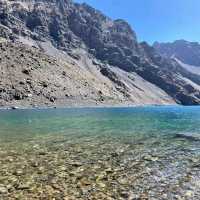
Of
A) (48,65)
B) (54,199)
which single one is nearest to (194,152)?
(54,199)

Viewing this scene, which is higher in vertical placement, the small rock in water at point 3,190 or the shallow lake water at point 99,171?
the shallow lake water at point 99,171

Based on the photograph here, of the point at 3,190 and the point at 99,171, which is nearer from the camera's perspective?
the point at 3,190

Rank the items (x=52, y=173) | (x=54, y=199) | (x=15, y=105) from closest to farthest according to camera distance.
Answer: (x=54, y=199) → (x=52, y=173) → (x=15, y=105)

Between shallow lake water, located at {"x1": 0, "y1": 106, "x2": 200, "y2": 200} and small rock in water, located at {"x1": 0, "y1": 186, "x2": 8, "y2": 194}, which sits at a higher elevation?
shallow lake water, located at {"x1": 0, "y1": 106, "x2": 200, "y2": 200}

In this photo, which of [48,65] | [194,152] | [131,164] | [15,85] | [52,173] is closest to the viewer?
[52,173]

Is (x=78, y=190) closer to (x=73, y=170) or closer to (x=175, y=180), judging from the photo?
(x=73, y=170)

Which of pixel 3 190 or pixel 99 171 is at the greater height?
pixel 99 171

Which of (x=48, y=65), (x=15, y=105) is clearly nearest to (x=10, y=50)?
(x=48, y=65)

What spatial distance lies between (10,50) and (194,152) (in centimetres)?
17513

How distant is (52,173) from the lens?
19906 millimetres

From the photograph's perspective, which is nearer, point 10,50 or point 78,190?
point 78,190

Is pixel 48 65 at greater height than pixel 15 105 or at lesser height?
greater

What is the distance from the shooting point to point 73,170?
20.8m

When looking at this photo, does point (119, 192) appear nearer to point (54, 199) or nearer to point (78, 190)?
point (78, 190)
